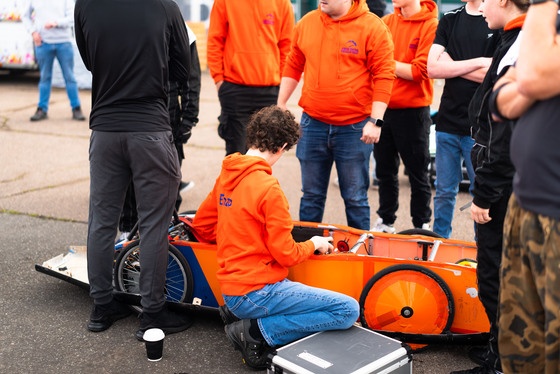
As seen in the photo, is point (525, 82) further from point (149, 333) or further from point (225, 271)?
point (149, 333)

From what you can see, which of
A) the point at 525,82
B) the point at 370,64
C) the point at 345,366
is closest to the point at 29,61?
the point at 370,64

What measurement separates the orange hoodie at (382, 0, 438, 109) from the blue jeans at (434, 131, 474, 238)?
0.37m

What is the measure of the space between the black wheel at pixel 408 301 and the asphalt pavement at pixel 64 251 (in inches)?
7.1

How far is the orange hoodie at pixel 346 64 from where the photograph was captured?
462 cm

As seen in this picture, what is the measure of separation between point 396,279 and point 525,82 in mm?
1730

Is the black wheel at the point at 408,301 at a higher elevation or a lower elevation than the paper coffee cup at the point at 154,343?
higher

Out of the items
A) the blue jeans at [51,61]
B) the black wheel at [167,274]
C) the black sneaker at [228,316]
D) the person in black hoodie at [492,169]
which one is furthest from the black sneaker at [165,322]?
the blue jeans at [51,61]

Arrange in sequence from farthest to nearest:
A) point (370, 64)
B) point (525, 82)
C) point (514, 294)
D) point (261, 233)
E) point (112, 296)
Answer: point (370, 64), point (112, 296), point (261, 233), point (514, 294), point (525, 82)

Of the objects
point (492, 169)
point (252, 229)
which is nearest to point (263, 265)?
point (252, 229)

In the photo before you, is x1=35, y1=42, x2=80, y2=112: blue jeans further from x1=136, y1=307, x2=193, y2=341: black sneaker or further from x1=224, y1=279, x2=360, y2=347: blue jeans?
x1=224, y1=279, x2=360, y2=347: blue jeans

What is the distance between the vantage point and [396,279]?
365 cm

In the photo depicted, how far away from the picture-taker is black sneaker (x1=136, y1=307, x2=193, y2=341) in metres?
3.84

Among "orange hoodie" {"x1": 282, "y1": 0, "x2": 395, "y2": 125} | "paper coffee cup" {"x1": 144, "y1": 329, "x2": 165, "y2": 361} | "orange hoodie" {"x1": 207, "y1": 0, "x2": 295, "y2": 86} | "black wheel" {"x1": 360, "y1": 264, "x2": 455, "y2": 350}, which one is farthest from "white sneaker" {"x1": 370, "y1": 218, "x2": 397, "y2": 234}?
"paper coffee cup" {"x1": 144, "y1": 329, "x2": 165, "y2": 361}

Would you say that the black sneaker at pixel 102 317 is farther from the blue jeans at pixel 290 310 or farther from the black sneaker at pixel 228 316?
the blue jeans at pixel 290 310
